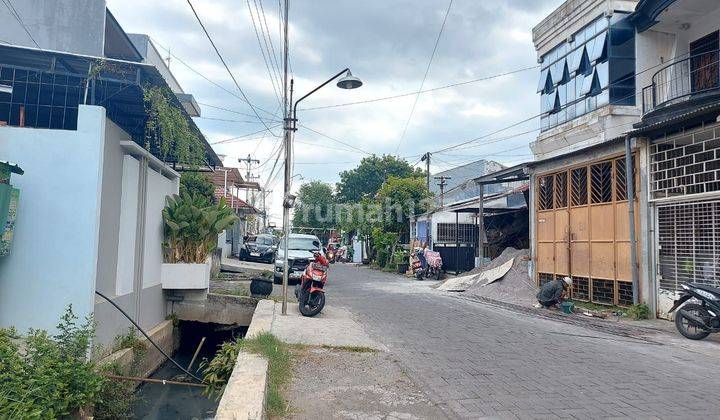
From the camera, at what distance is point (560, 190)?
46.8 ft

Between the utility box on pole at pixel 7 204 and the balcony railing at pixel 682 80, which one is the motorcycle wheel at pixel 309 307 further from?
the balcony railing at pixel 682 80

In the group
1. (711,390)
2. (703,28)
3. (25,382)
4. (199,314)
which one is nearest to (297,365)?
(25,382)

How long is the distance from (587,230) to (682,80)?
4.54m

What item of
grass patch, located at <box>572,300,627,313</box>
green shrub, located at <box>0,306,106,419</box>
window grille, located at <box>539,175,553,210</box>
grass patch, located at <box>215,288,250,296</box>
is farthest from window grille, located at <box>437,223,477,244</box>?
green shrub, located at <box>0,306,106,419</box>

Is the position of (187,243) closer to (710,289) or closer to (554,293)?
(554,293)

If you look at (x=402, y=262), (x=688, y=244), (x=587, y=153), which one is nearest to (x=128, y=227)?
(x=688, y=244)

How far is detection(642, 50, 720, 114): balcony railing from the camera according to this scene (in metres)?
12.2

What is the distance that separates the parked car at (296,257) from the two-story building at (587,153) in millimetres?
7330

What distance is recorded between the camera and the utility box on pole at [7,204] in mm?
5766

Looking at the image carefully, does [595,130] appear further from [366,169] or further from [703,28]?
[366,169]

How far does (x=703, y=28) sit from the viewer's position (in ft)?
41.8

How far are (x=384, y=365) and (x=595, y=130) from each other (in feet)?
35.3

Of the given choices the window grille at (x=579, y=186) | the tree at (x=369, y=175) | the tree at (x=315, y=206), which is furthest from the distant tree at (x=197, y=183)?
the tree at (x=315, y=206)

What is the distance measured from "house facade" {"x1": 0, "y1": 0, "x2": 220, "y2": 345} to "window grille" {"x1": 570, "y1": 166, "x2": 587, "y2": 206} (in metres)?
9.64
